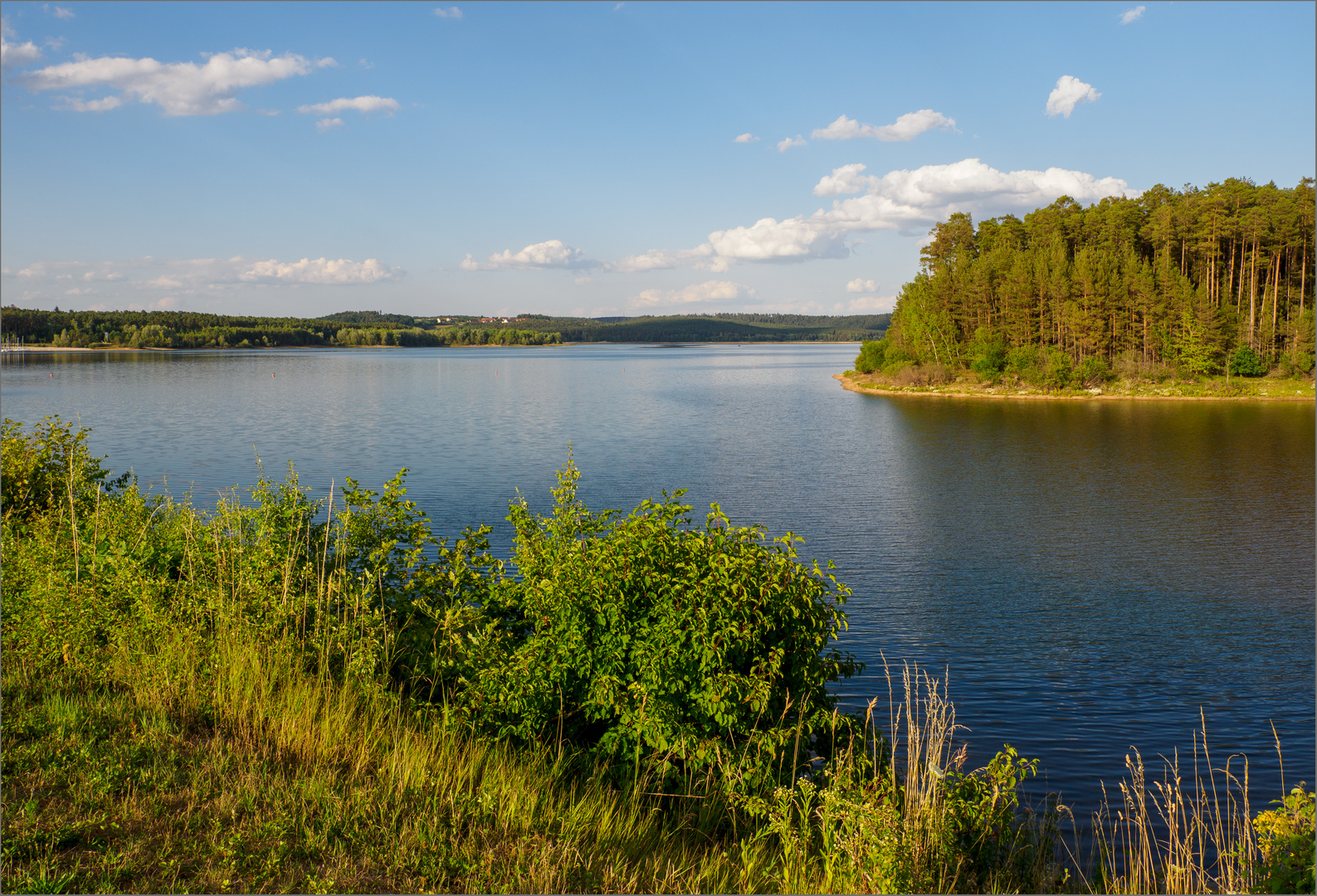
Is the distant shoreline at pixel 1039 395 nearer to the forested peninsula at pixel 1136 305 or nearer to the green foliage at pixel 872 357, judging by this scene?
the forested peninsula at pixel 1136 305

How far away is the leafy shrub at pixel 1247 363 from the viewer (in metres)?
68.1

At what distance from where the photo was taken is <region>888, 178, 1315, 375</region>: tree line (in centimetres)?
6962

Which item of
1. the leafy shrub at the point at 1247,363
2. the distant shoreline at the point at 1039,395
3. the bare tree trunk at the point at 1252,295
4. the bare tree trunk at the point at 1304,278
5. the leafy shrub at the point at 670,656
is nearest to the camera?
the leafy shrub at the point at 670,656

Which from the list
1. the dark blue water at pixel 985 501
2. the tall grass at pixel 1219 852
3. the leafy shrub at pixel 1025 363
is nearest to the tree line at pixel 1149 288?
the leafy shrub at pixel 1025 363

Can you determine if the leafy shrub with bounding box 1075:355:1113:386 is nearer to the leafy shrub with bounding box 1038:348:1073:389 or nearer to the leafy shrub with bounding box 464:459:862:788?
the leafy shrub with bounding box 1038:348:1073:389

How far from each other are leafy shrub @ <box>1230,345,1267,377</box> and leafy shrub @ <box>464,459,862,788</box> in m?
75.2

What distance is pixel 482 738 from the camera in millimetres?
8016

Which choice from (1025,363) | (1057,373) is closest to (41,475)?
(1057,373)

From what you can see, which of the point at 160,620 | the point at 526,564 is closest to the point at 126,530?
the point at 160,620

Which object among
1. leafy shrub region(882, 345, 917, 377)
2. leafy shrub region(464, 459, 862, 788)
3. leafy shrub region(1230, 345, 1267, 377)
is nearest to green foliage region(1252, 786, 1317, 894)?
leafy shrub region(464, 459, 862, 788)

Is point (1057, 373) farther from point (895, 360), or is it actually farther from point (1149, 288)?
point (895, 360)

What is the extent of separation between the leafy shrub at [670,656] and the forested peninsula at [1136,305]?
237ft

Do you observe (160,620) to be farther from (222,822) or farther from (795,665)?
(795,665)

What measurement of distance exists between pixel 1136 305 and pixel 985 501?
54.1 metres
